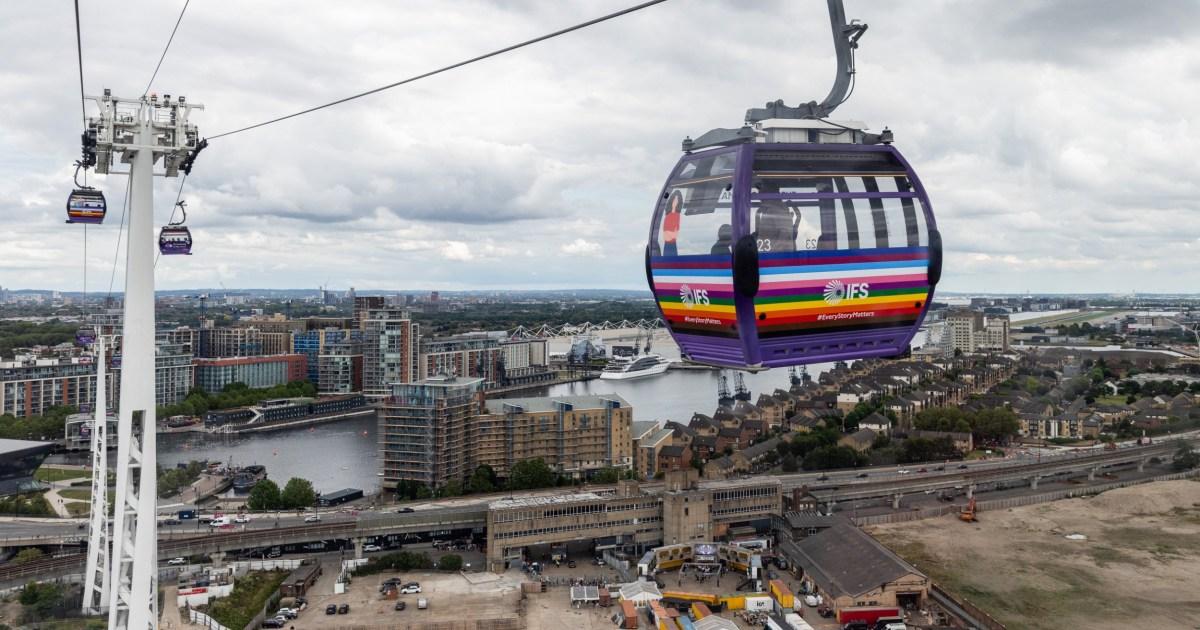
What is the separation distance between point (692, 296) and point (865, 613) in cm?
728

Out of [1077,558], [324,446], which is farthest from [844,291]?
[324,446]

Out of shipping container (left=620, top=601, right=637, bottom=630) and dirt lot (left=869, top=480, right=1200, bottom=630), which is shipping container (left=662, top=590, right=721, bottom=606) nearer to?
shipping container (left=620, top=601, right=637, bottom=630)

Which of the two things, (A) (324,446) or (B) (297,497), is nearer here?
(B) (297,497)

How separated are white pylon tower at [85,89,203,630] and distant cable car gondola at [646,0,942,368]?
159 cm

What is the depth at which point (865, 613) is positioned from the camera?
8.05 metres

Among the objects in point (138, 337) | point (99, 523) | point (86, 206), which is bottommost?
point (99, 523)

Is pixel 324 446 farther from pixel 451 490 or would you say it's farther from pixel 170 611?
pixel 170 611

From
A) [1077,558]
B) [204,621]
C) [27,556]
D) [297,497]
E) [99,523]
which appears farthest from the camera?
[297,497]

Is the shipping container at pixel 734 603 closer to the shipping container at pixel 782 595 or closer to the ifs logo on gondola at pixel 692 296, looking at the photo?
the shipping container at pixel 782 595

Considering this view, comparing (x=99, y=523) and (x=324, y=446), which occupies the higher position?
(x=99, y=523)

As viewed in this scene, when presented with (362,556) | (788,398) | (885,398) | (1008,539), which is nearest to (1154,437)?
(885,398)

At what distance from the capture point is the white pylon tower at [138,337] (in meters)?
2.50

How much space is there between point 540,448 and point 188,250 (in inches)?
451

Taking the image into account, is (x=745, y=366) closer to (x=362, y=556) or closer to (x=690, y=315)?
(x=690, y=315)
